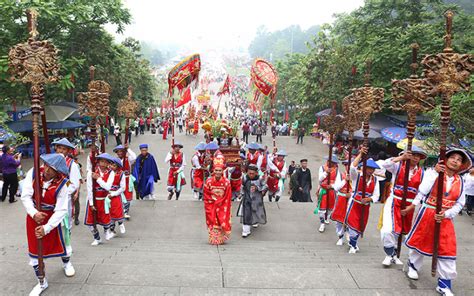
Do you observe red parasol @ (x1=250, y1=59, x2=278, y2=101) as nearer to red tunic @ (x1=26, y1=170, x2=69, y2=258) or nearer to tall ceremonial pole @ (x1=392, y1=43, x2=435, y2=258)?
tall ceremonial pole @ (x1=392, y1=43, x2=435, y2=258)

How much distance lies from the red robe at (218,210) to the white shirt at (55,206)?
9.45ft

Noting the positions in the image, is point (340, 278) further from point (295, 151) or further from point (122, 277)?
point (295, 151)

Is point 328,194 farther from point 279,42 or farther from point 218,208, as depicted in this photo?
point 279,42

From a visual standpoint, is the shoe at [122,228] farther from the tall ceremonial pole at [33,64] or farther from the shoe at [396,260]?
the shoe at [396,260]

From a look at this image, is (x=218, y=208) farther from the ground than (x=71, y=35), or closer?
closer

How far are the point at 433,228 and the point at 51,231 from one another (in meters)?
4.61

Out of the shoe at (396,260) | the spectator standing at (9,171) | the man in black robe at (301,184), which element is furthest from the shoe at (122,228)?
the shoe at (396,260)

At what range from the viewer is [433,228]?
4.44 meters

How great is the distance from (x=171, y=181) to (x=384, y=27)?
1496 centimetres

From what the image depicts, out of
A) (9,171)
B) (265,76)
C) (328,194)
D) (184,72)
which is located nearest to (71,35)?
(184,72)

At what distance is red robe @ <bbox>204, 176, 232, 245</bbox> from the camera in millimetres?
6637

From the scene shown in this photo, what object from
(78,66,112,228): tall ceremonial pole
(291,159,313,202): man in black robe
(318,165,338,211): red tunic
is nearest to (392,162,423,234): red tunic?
(318,165,338,211): red tunic

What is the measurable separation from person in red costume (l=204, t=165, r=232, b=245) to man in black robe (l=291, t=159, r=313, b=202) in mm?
3719

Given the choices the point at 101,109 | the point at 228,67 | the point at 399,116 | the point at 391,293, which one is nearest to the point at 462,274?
the point at 391,293
